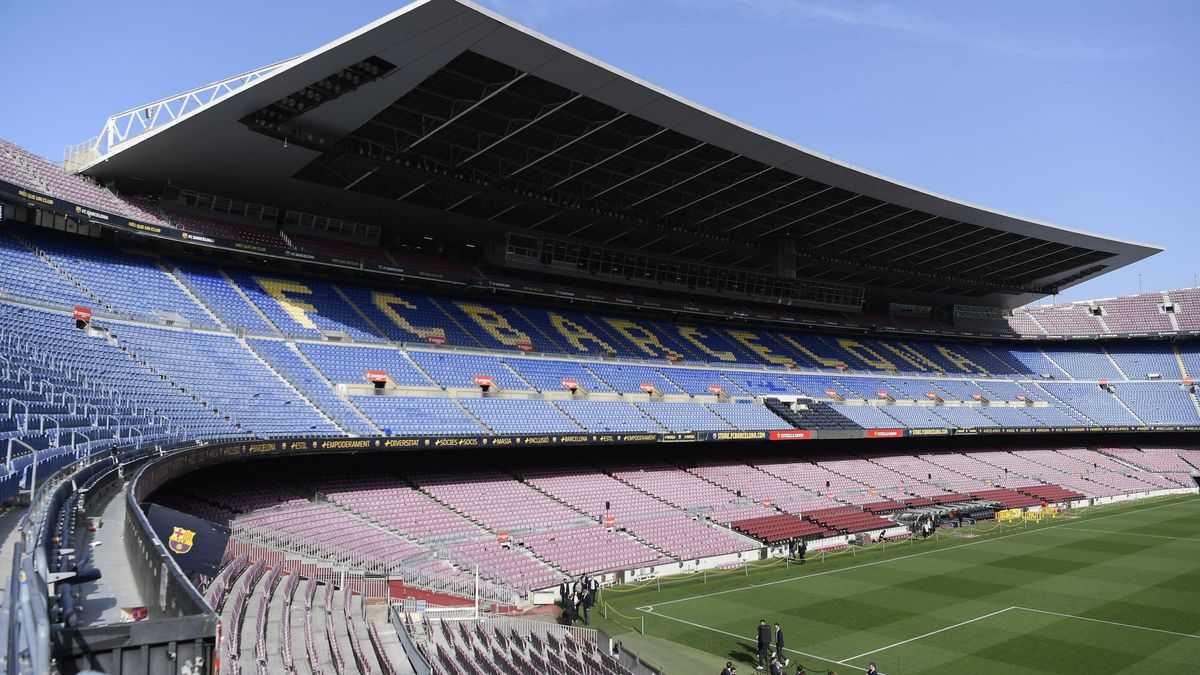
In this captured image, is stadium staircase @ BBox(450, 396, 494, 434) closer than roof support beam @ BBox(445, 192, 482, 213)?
Yes

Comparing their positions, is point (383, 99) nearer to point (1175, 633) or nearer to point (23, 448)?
point (23, 448)

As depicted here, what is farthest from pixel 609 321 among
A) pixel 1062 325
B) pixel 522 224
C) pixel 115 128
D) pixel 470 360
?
pixel 1062 325

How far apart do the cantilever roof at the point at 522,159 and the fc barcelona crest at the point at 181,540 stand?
18.8m

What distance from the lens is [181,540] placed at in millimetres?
10609

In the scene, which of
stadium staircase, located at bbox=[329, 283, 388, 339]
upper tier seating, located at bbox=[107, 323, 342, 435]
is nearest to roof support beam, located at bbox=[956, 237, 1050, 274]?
stadium staircase, located at bbox=[329, 283, 388, 339]

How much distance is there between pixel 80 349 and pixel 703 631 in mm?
21670

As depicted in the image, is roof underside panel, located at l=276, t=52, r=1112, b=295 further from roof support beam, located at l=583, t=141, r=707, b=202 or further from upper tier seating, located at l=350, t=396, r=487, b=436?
upper tier seating, located at l=350, t=396, r=487, b=436

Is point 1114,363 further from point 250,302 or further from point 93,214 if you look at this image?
point 93,214

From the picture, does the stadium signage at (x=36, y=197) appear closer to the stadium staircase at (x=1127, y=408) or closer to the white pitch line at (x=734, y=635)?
the white pitch line at (x=734, y=635)

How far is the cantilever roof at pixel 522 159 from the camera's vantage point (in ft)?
90.8

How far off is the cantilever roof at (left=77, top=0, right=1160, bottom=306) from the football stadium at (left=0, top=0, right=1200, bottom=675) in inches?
8.8

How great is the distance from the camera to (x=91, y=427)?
18062mm

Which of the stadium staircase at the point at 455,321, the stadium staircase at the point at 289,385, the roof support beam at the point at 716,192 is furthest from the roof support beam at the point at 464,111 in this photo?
the roof support beam at the point at 716,192

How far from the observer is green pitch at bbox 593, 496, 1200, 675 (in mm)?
20250
